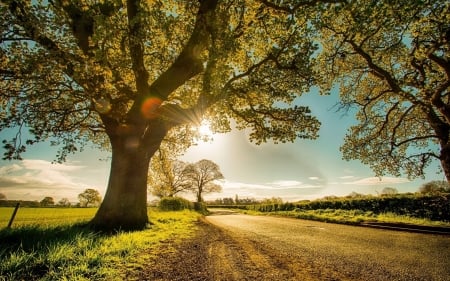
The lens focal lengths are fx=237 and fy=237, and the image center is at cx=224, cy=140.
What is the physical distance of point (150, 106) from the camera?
1050 centimetres

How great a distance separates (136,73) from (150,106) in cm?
150

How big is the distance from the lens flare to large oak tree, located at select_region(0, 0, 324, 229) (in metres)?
0.04

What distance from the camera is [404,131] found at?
1730 cm

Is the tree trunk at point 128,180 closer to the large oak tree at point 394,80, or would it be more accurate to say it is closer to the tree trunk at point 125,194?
the tree trunk at point 125,194

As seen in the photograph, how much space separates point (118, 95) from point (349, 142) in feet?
49.5

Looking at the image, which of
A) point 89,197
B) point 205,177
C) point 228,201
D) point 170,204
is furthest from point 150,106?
point 89,197

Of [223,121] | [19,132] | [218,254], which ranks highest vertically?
[223,121]

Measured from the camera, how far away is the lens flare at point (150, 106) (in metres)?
10.4

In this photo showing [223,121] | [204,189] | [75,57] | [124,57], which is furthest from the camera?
[204,189]

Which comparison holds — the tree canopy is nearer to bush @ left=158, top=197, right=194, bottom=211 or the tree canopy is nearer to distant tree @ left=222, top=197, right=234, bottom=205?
bush @ left=158, top=197, right=194, bottom=211

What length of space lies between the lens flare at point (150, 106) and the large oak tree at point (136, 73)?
44mm

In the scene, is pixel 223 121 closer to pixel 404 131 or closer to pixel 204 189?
pixel 404 131

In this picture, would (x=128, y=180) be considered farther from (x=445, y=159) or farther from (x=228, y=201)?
(x=228, y=201)

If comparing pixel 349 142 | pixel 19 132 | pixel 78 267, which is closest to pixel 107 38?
pixel 19 132
